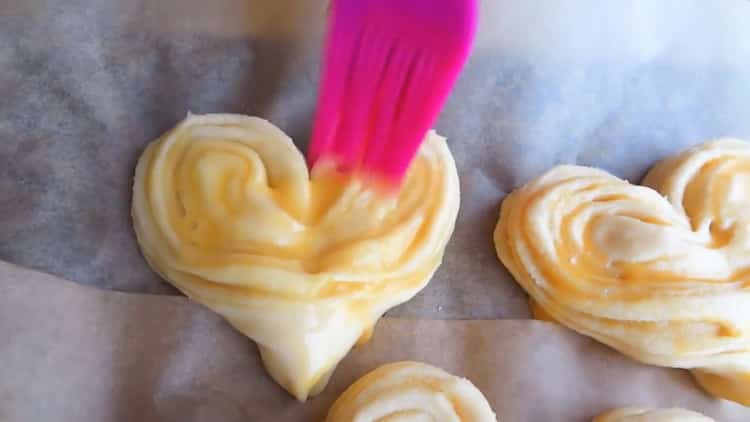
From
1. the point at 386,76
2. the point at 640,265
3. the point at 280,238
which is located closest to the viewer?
the point at 386,76

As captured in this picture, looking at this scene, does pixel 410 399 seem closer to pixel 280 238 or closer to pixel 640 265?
pixel 280 238

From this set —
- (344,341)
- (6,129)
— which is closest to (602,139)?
(344,341)

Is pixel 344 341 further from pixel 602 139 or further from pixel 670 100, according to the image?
pixel 670 100

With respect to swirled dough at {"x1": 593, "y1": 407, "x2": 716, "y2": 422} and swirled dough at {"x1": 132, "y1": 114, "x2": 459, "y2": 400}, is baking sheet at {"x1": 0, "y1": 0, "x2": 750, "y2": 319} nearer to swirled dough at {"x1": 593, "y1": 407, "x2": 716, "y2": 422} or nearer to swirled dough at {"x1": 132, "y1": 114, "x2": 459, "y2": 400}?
swirled dough at {"x1": 132, "y1": 114, "x2": 459, "y2": 400}

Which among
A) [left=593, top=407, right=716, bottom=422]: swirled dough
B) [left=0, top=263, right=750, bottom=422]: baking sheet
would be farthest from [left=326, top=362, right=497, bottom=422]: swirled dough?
[left=593, top=407, right=716, bottom=422]: swirled dough

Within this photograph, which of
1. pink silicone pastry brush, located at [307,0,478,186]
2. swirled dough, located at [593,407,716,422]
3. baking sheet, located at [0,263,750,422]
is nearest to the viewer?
pink silicone pastry brush, located at [307,0,478,186]

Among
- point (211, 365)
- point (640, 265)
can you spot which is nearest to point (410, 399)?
point (211, 365)
